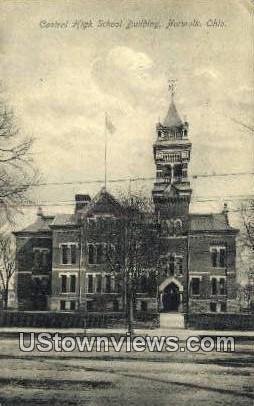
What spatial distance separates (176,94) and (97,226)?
1768 cm

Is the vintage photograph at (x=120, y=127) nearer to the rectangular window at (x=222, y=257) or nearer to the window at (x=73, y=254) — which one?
the rectangular window at (x=222, y=257)

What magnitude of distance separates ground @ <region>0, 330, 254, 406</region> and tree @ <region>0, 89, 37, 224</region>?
3.79 meters

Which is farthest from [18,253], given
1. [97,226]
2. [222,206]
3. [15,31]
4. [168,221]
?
[15,31]

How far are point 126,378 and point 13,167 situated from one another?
19.2 ft

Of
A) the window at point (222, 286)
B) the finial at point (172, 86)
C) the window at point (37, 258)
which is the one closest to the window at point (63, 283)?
the window at point (37, 258)

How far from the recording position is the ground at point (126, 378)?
11.0 m

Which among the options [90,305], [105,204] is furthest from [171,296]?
[105,204]

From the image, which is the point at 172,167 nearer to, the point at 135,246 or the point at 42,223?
the point at 135,246

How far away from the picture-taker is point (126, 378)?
1286cm

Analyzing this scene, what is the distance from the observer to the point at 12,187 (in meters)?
14.5

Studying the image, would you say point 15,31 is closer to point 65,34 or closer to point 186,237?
point 65,34

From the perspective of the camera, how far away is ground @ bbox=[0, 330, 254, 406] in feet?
36.1

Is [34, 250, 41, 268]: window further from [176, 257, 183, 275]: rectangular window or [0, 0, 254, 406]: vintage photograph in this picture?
[0, 0, 254, 406]: vintage photograph

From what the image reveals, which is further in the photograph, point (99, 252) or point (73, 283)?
point (73, 283)
